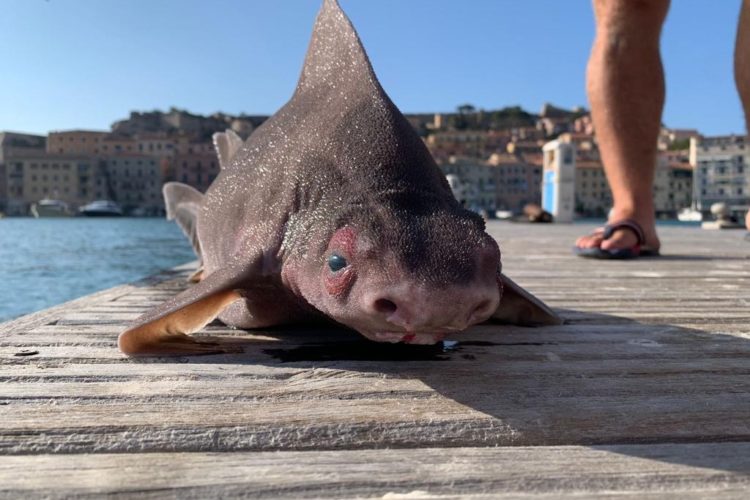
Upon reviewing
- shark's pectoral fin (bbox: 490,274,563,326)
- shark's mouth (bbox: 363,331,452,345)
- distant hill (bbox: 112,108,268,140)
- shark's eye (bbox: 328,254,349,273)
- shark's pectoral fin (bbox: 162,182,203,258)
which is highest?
distant hill (bbox: 112,108,268,140)

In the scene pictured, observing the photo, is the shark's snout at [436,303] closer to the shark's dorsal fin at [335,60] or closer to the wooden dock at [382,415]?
the wooden dock at [382,415]

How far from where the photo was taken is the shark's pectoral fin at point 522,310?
7.53 ft

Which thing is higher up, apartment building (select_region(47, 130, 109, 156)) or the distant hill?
the distant hill

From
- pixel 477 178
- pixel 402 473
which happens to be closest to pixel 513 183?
pixel 477 178

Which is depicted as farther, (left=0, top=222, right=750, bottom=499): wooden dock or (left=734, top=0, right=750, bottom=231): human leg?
(left=734, top=0, right=750, bottom=231): human leg

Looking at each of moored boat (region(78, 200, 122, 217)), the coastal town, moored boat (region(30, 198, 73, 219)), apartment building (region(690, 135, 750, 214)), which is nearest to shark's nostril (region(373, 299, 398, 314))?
the coastal town

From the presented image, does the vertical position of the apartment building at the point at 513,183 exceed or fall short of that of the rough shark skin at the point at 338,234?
it exceeds it

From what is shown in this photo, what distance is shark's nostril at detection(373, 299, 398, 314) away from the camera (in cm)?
145

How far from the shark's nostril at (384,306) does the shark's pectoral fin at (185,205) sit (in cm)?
289

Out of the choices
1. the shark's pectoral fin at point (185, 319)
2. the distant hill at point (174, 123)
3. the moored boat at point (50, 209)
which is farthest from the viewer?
the distant hill at point (174, 123)

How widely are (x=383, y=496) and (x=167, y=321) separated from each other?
1.07m

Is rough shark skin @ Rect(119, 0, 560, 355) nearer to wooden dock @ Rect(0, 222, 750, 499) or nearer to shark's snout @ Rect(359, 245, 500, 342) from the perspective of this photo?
shark's snout @ Rect(359, 245, 500, 342)

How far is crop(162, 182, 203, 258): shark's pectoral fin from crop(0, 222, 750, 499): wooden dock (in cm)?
196

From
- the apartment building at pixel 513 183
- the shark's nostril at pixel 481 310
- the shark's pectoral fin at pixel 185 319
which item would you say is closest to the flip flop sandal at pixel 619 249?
the shark's pectoral fin at pixel 185 319
